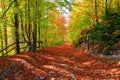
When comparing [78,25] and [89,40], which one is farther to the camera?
[78,25]

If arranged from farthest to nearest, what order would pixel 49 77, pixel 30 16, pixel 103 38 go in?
1. pixel 30 16
2. pixel 103 38
3. pixel 49 77

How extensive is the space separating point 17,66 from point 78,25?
79.8 ft

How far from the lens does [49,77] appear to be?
31.3 feet

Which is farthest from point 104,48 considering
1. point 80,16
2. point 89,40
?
point 80,16

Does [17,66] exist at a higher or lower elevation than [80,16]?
lower

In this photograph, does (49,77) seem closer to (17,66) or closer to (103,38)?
(17,66)

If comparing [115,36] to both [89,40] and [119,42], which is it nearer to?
[119,42]

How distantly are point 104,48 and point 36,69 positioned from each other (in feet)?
24.0

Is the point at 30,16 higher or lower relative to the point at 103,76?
higher

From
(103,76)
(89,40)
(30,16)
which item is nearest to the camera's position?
(103,76)

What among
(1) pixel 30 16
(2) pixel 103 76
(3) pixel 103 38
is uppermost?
(1) pixel 30 16

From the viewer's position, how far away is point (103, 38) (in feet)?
56.5

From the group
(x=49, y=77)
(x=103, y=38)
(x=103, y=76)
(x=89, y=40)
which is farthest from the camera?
(x=89, y=40)

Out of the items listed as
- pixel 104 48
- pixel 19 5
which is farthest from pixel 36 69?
→ pixel 19 5
